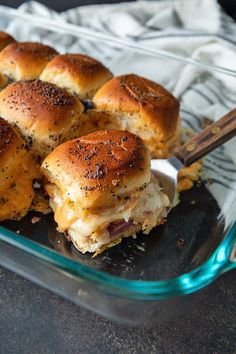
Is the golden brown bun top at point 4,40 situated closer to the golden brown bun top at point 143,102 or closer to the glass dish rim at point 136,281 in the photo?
the golden brown bun top at point 143,102

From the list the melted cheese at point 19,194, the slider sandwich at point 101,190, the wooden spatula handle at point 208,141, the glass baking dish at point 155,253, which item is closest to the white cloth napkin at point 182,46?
the glass baking dish at point 155,253

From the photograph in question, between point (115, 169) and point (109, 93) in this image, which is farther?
point (109, 93)

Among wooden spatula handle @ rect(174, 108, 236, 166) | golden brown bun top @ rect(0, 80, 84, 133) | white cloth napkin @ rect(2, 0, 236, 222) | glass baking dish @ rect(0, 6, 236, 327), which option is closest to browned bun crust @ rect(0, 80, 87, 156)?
golden brown bun top @ rect(0, 80, 84, 133)

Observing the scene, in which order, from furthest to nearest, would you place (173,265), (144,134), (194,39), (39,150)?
(194,39) < (144,134) < (39,150) < (173,265)

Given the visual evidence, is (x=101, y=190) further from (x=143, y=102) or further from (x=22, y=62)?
(x=22, y=62)

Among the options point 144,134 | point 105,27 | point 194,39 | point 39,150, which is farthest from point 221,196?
point 105,27

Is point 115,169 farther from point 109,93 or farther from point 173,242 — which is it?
point 109,93

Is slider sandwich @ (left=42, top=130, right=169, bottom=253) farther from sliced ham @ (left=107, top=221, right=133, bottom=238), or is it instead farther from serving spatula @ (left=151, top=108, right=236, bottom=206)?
serving spatula @ (left=151, top=108, right=236, bottom=206)
